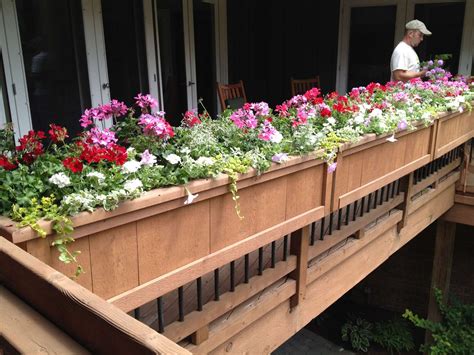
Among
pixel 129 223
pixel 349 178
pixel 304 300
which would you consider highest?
pixel 129 223

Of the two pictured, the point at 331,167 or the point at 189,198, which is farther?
the point at 331,167

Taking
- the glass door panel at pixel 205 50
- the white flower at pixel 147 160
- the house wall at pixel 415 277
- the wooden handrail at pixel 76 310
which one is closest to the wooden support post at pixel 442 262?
the house wall at pixel 415 277

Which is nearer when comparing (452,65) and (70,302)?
(70,302)

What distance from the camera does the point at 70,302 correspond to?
851 millimetres

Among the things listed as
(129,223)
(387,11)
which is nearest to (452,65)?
(387,11)

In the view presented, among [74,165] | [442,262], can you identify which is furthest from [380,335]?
[74,165]

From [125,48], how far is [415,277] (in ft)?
16.2

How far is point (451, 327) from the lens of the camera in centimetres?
536

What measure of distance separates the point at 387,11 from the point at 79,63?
4.28 metres

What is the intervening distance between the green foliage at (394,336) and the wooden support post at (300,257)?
15.0 feet

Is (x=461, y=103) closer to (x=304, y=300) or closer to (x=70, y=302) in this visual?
(x=304, y=300)

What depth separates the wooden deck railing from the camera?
136 cm

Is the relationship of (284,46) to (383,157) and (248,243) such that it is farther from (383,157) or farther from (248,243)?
(248,243)

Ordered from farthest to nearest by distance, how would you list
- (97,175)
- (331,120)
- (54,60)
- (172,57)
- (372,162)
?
(172,57)
(54,60)
(372,162)
(331,120)
(97,175)
